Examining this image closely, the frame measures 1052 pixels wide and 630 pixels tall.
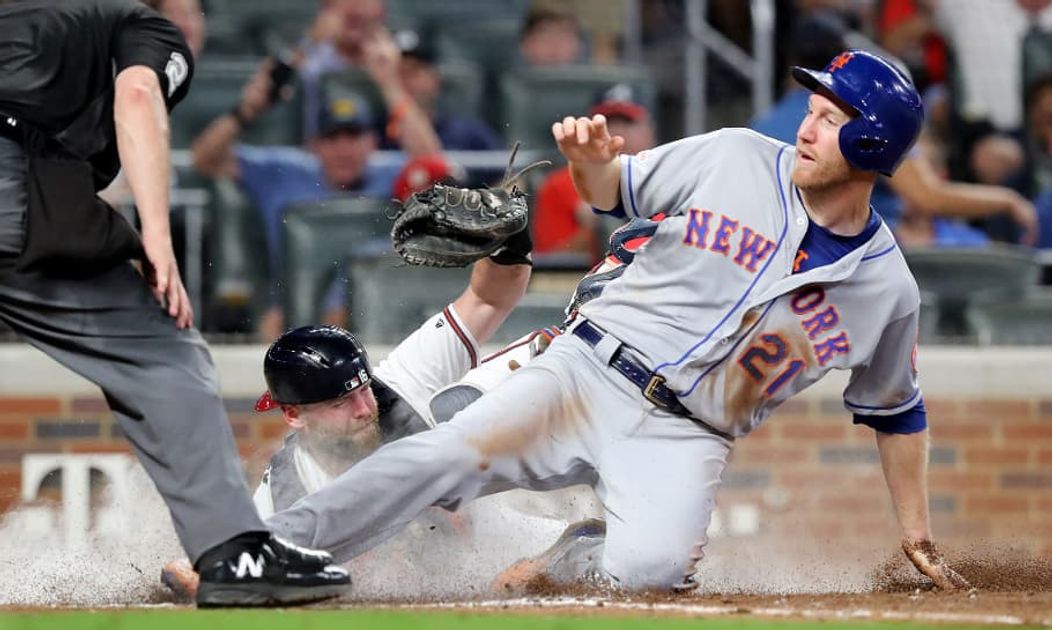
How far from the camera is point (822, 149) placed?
425 centimetres

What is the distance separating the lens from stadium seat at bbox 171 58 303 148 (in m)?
7.91

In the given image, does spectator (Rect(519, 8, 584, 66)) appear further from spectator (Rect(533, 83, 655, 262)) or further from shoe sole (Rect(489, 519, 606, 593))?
shoe sole (Rect(489, 519, 606, 593))

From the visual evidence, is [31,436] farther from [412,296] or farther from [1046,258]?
[1046,258]

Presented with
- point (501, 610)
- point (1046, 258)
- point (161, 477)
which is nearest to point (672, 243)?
point (501, 610)

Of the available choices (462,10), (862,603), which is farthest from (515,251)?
(462,10)

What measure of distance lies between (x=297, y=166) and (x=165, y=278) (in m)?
3.90

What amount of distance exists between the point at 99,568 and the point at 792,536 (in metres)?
3.00

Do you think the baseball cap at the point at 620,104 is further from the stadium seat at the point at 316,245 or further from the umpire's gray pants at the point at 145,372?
the umpire's gray pants at the point at 145,372

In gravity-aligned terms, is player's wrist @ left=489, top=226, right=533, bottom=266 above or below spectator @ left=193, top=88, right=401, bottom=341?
above

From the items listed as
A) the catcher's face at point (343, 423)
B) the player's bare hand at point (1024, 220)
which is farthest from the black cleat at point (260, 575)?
the player's bare hand at point (1024, 220)

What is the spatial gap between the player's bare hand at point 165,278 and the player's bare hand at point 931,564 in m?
2.15

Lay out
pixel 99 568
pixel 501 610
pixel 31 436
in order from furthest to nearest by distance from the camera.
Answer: pixel 31 436
pixel 99 568
pixel 501 610

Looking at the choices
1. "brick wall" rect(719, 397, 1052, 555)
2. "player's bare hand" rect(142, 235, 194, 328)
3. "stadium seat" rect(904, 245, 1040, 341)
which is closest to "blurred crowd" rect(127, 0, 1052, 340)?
"stadium seat" rect(904, 245, 1040, 341)

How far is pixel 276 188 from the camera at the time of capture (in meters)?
7.50
